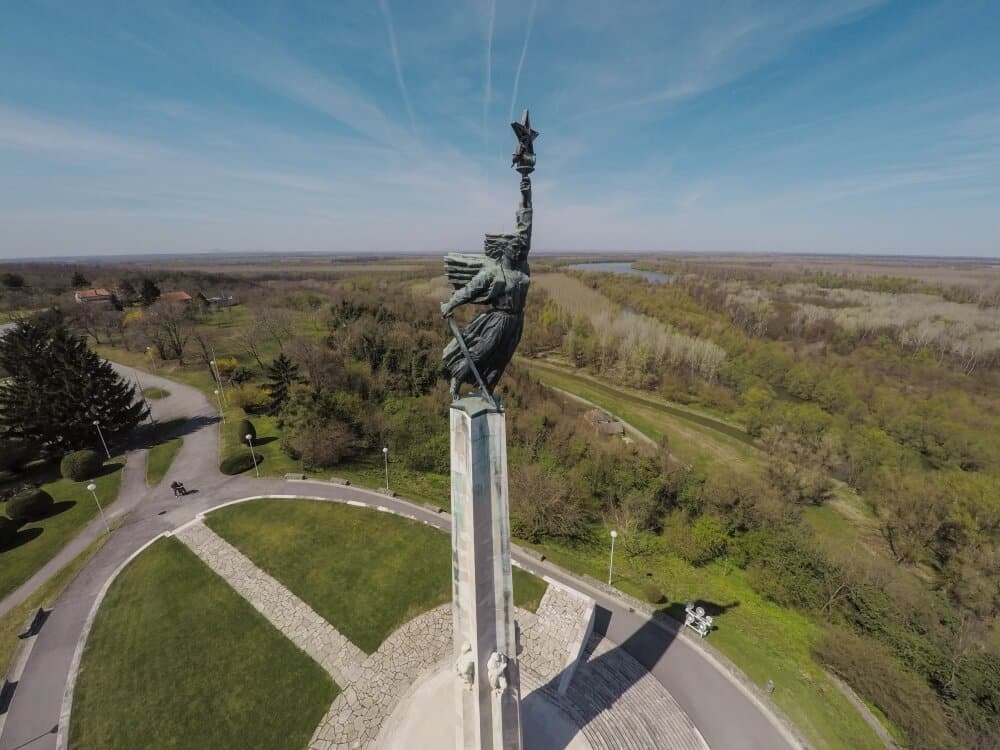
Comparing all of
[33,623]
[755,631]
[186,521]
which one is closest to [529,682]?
[755,631]

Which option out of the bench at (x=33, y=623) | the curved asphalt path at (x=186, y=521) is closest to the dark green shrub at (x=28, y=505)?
the curved asphalt path at (x=186, y=521)

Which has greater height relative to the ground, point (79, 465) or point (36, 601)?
point (79, 465)

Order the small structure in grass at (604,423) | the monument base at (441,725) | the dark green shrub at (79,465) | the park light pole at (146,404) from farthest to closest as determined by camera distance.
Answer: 1. the small structure in grass at (604,423)
2. the park light pole at (146,404)
3. the dark green shrub at (79,465)
4. the monument base at (441,725)

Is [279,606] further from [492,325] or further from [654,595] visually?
[492,325]

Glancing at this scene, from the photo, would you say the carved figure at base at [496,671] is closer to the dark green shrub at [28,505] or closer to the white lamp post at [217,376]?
the dark green shrub at [28,505]

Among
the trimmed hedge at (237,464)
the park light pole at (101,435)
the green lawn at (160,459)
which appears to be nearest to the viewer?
the green lawn at (160,459)

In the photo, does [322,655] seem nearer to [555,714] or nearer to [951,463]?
[555,714]

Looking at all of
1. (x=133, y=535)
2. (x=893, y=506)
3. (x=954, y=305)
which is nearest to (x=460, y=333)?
(x=133, y=535)
